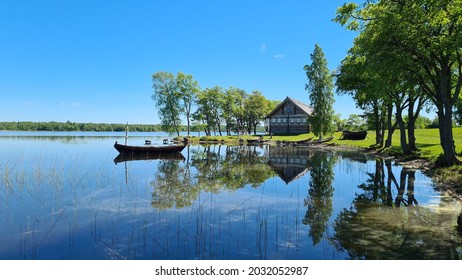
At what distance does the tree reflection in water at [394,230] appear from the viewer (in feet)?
24.5

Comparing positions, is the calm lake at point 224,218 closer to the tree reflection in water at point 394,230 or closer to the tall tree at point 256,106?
the tree reflection in water at point 394,230

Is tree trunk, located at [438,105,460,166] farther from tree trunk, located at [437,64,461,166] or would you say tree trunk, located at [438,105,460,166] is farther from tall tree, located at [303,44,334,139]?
tall tree, located at [303,44,334,139]

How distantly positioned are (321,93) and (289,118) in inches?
879

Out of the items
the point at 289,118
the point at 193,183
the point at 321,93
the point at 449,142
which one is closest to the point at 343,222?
the point at 193,183

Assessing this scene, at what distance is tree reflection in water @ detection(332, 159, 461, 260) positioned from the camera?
7453 millimetres

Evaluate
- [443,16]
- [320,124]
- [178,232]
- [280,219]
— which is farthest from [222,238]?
[320,124]

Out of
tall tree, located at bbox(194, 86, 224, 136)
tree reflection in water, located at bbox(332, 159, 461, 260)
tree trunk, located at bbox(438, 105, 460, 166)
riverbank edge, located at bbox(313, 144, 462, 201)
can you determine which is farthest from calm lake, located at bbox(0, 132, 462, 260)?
tall tree, located at bbox(194, 86, 224, 136)

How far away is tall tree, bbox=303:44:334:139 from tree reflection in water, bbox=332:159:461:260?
42499mm

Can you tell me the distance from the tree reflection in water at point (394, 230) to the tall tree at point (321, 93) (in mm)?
42499

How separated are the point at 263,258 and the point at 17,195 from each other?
40.8 feet

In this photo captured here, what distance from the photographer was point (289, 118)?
7762 centimetres

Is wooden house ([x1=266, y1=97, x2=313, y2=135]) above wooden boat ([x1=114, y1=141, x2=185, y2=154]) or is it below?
above

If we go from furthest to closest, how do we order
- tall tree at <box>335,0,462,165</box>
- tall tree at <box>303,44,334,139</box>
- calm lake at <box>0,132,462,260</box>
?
tall tree at <box>303,44,334,139</box>, tall tree at <box>335,0,462,165</box>, calm lake at <box>0,132,462,260</box>

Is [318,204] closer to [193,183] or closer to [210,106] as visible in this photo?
[193,183]
